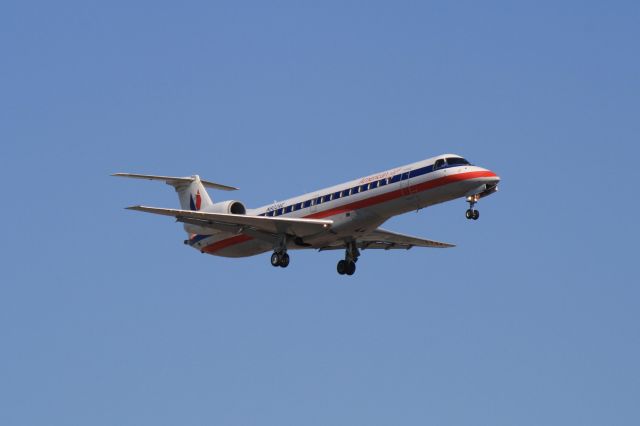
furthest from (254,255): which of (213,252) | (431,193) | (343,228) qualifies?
(431,193)

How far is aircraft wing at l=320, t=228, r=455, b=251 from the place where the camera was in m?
48.0

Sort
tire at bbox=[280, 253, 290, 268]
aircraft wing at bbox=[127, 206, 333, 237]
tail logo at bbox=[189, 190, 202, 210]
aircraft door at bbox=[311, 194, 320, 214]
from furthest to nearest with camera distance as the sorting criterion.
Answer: tail logo at bbox=[189, 190, 202, 210] → tire at bbox=[280, 253, 290, 268] → aircraft door at bbox=[311, 194, 320, 214] → aircraft wing at bbox=[127, 206, 333, 237]

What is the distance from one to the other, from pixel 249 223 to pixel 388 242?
633 centimetres

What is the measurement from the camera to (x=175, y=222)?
154ft

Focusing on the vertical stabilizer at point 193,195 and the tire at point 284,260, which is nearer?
the tire at point 284,260

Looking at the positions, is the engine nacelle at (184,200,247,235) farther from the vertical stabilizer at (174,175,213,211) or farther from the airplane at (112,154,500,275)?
the vertical stabilizer at (174,175,213,211)

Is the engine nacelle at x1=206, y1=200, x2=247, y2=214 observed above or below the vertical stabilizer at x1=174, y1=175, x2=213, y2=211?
below

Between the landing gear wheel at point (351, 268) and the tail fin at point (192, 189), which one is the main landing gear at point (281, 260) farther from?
the tail fin at point (192, 189)

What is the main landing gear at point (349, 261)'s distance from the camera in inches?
1875

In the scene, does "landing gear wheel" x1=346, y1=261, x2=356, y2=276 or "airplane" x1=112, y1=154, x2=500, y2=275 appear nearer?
"airplane" x1=112, y1=154, x2=500, y2=275

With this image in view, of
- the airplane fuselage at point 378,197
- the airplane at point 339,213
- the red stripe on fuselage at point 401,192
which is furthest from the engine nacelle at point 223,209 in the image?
the red stripe on fuselage at point 401,192

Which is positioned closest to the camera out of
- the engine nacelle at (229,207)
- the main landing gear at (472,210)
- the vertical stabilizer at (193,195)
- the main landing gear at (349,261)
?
the main landing gear at (472,210)

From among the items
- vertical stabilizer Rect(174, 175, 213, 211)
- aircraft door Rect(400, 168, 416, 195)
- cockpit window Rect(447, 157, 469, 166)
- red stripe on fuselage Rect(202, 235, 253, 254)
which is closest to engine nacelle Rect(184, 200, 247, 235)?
red stripe on fuselage Rect(202, 235, 253, 254)

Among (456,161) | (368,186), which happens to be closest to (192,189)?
(368,186)
